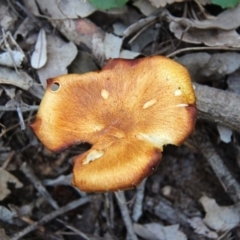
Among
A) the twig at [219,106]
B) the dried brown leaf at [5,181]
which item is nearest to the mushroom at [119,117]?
the twig at [219,106]

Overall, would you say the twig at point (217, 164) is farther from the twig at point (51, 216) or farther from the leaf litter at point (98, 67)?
the twig at point (51, 216)

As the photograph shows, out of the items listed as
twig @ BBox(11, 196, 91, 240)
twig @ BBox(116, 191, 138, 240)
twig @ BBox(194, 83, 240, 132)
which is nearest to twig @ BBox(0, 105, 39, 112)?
twig @ BBox(11, 196, 91, 240)

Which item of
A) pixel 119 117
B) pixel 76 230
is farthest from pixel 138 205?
pixel 119 117

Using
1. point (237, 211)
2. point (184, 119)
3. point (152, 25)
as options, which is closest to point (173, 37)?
point (152, 25)

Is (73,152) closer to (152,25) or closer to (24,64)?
(24,64)

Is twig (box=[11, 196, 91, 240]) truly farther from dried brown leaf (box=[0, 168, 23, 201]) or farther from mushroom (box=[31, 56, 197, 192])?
mushroom (box=[31, 56, 197, 192])

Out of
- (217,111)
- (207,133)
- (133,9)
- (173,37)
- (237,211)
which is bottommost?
(237,211)
